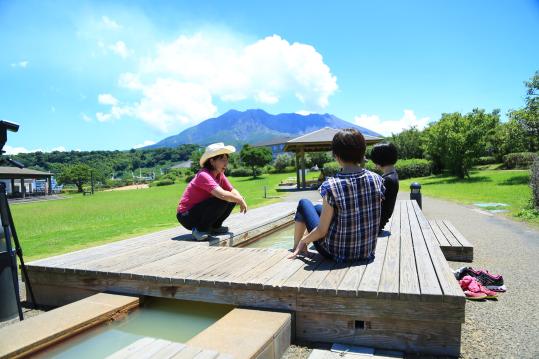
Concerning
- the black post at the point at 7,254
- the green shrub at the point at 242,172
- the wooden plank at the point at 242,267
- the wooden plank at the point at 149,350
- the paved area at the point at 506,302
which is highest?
the green shrub at the point at 242,172

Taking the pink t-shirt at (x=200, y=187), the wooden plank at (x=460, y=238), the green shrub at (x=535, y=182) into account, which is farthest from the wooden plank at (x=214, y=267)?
the green shrub at (x=535, y=182)

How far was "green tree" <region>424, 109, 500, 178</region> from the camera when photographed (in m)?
20.8

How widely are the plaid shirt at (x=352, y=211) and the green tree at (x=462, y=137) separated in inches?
830

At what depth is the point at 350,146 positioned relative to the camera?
113 inches

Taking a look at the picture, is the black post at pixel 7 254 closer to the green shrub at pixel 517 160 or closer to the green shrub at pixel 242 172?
the green shrub at pixel 517 160

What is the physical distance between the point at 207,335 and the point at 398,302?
1287 mm

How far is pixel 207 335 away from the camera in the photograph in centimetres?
224

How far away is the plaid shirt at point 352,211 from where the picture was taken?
2.83 meters

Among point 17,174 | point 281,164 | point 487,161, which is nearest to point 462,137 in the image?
point 487,161

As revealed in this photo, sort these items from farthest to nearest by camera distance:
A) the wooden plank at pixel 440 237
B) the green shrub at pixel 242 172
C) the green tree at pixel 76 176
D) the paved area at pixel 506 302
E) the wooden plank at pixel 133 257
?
the green tree at pixel 76 176 < the green shrub at pixel 242 172 < the wooden plank at pixel 440 237 < the wooden plank at pixel 133 257 < the paved area at pixel 506 302

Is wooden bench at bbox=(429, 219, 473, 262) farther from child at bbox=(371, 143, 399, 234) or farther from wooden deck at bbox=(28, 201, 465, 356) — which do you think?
child at bbox=(371, 143, 399, 234)

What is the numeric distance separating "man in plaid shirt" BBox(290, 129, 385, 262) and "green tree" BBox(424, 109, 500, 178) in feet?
69.2

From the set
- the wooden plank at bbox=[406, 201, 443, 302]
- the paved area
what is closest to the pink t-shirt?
the wooden plank at bbox=[406, 201, 443, 302]

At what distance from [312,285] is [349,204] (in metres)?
0.73
